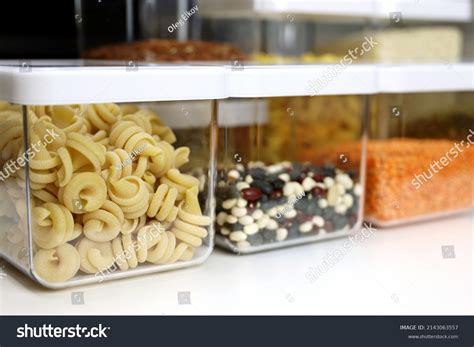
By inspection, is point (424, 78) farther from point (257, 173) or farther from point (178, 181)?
point (178, 181)

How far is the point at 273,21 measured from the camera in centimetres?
131

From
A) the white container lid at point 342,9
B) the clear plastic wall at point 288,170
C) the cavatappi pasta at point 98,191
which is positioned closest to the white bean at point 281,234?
the clear plastic wall at point 288,170

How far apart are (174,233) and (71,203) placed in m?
0.12

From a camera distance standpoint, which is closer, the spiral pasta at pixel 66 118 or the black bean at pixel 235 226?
the spiral pasta at pixel 66 118

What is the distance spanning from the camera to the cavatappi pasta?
26.8 inches

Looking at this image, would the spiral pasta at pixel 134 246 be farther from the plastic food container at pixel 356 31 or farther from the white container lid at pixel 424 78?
the plastic food container at pixel 356 31

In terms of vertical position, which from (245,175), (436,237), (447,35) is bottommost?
(436,237)

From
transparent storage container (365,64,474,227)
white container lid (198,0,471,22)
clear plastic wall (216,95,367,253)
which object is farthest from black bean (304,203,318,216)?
white container lid (198,0,471,22)

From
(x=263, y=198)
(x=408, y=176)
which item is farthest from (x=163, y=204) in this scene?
(x=408, y=176)

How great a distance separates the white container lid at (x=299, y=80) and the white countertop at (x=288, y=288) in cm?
20

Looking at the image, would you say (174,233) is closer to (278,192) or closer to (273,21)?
(278,192)

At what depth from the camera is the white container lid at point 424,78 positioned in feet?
3.03

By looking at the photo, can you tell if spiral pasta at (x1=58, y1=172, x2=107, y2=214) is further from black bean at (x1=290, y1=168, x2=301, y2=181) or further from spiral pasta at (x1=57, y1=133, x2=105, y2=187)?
black bean at (x1=290, y1=168, x2=301, y2=181)
